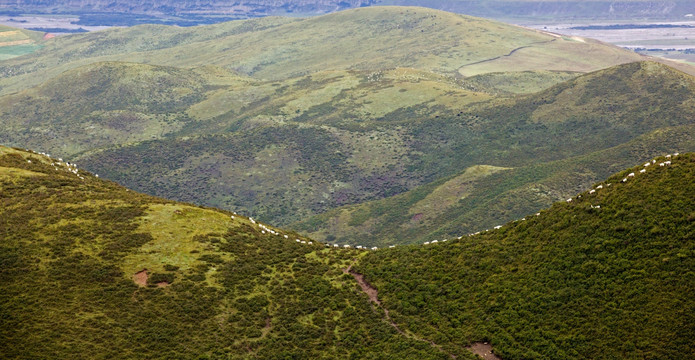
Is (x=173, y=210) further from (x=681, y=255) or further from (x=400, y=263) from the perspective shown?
(x=681, y=255)

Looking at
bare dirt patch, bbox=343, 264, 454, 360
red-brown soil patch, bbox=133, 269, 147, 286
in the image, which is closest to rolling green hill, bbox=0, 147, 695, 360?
red-brown soil patch, bbox=133, 269, 147, 286

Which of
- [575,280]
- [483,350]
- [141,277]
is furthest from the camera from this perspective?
[141,277]

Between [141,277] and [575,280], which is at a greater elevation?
[575,280]

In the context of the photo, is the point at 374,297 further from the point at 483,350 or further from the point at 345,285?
the point at 483,350

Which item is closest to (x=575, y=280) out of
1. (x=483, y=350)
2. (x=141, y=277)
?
(x=483, y=350)

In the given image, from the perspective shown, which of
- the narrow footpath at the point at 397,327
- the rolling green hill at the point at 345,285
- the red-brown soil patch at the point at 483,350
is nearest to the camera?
the rolling green hill at the point at 345,285

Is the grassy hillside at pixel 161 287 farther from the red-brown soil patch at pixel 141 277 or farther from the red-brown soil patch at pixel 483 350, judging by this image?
the red-brown soil patch at pixel 483 350

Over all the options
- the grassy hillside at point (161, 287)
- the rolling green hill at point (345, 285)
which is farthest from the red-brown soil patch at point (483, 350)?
the grassy hillside at point (161, 287)
